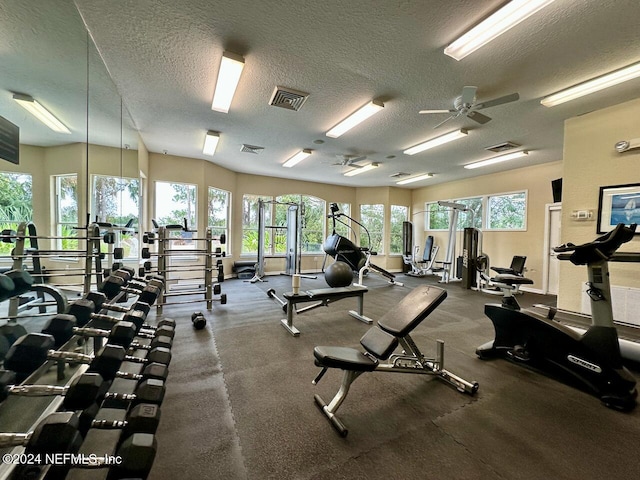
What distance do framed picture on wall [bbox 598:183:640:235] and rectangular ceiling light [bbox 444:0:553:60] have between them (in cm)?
275

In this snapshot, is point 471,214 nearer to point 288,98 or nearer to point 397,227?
point 397,227

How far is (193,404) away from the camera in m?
1.85

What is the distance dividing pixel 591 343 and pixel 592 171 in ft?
8.72

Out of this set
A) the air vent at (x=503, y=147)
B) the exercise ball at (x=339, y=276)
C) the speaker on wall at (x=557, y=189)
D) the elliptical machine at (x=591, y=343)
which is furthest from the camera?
the speaker on wall at (x=557, y=189)

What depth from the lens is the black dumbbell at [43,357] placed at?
47.6 inches

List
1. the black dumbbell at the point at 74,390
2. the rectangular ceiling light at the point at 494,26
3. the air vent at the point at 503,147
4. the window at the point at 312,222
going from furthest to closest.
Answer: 1. the window at the point at 312,222
2. the air vent at the point at 503,147
3. the rectangular ceiling light at the point at 494,26
4. the black dumbbell at the point at 74,390

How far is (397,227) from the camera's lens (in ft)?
30.5

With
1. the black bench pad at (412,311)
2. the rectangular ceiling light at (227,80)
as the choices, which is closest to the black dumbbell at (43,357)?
the black bench pad at (412,311)

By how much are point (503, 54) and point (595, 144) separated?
2249 millimetres

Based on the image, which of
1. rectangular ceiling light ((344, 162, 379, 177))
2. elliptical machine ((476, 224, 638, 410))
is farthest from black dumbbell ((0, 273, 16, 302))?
rectangular ceiling light ((344, 162, 379, 177))

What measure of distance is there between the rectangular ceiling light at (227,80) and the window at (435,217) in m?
6.98

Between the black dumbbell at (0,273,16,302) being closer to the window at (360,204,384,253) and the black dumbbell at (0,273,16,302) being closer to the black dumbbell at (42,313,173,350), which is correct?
the black dumbbell at (42,313,173,350)

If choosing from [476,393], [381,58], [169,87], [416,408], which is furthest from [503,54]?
[169,87]

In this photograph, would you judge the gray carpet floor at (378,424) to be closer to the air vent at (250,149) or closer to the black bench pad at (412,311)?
the black bench pad at (412,311)
